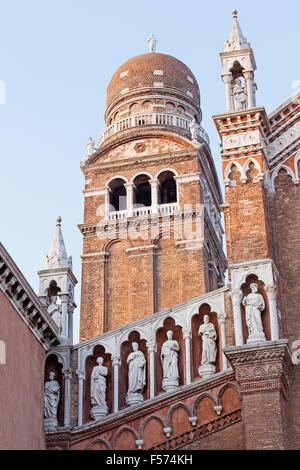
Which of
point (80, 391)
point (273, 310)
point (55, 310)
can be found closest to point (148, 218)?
point (55, 310)

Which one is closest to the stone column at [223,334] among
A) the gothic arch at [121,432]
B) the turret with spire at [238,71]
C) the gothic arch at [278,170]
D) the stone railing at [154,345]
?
the stone railing at [154,345]

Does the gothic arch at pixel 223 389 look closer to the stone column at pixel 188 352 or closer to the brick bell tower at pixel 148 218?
the stone column at pixel 188 352

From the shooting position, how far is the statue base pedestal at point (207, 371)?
15320 mm

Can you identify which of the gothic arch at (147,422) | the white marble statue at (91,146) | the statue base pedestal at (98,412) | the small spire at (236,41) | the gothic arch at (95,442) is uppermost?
the white marble statue at (91,146)

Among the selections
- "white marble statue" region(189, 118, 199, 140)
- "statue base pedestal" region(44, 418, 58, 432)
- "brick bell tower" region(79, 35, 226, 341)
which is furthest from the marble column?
"white marble statue" region(189, 118, 199, 140)

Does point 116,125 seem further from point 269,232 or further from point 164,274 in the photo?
point 269,232

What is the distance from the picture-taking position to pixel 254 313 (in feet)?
48.6

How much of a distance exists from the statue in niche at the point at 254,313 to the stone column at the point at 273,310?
14 centimetres

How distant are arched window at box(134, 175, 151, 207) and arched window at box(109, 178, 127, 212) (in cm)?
48

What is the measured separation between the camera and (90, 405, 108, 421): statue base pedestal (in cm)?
1562

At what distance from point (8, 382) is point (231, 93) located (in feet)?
24.6

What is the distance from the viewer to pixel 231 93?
17781 millimetres

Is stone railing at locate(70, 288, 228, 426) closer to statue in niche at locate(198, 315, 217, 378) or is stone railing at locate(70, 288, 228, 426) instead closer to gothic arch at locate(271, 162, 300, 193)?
statue in niche at locate(198, 315, 217, 378)
